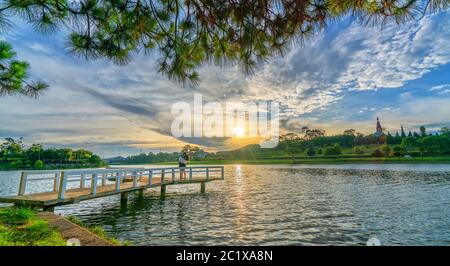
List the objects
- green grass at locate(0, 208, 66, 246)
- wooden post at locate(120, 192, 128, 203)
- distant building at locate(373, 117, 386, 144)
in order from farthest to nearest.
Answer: distant building at locate(373, 117, 386, 144), wooden post at locate(120, 192, 128, 203), green grass at locate(0, 208, 66, 246)

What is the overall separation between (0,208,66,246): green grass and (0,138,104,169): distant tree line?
274 ft

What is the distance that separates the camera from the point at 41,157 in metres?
84.4

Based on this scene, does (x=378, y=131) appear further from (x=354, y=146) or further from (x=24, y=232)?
(x=24, y=232)

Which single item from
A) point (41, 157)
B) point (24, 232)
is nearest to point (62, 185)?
point (24, 232)

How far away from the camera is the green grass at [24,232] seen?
438cm

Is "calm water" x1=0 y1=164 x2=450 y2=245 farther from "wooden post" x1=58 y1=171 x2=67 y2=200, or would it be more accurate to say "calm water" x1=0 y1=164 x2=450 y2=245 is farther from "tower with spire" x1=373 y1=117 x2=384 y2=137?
"tower with spire" x1=373 y1=117 x2=384 y2=137

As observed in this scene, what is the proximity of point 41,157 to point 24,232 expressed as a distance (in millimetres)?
96334

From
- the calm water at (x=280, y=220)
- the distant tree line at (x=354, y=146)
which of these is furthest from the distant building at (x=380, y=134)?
the calm water at (x=280, y=220)

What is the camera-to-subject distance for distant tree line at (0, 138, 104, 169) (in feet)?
263

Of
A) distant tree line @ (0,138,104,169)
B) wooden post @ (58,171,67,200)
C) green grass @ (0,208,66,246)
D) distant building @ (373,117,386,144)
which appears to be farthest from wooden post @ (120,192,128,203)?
distant building @ (373,117,386,144)

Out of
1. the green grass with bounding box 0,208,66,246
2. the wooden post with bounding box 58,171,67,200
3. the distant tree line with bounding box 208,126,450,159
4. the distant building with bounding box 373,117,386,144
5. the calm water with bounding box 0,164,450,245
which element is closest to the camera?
the green grass with bounding box 0,208,66,246

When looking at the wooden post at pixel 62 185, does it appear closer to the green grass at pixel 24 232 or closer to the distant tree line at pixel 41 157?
the green grass at pixel 24 232

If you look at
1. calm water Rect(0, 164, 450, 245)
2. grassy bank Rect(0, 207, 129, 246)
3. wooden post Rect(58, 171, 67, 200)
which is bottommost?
calm water Rect(0, 164, 450, 245)
